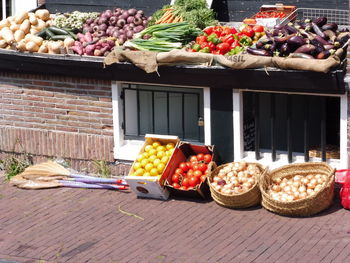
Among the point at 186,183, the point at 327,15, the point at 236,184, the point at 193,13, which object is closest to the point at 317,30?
the point at 327,15

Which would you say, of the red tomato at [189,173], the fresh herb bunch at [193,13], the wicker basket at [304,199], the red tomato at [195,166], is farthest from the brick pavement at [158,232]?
the fresh herb bunch at [193,13]

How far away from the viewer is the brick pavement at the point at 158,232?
11047 mm

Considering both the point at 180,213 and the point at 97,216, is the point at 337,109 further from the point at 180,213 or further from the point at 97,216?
the point at 97,216

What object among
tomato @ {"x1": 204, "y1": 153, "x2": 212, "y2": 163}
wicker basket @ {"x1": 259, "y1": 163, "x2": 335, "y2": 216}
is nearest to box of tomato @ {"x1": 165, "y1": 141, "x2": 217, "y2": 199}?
tomato @ {"x1": 204, "y1": 153, "x2": 212, "y2": 163}

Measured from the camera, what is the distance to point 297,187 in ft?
39.8

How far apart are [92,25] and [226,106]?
2995 mm

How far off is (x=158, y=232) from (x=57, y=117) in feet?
11.3

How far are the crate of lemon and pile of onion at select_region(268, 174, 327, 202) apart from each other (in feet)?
5.18

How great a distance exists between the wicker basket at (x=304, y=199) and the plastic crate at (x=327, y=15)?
242 cm

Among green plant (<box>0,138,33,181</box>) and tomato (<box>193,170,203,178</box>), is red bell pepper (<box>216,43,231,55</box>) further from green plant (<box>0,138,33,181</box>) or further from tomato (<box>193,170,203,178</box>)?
green plant (<box>0,138,33,181</box>)

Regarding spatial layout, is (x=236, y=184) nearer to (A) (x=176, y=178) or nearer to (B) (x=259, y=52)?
(A) (x=176, y=178)

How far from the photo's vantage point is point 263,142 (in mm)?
13953

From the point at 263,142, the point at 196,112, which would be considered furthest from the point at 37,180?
the point at 263,142

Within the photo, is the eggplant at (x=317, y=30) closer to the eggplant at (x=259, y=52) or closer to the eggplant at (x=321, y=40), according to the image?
the eggplant at (x=321, y=40)
